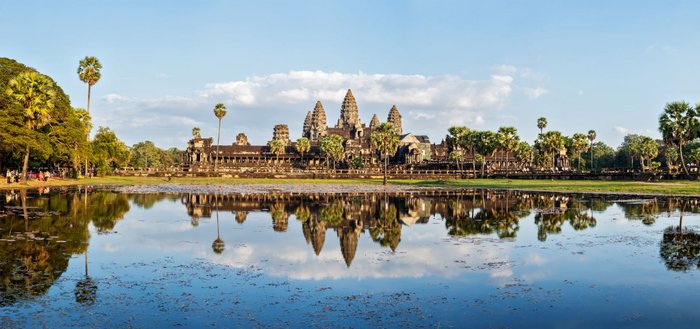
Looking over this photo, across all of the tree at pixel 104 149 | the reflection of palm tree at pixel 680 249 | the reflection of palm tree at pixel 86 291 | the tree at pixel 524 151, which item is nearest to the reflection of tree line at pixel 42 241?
the reflection of palm tree at pixel 86 291

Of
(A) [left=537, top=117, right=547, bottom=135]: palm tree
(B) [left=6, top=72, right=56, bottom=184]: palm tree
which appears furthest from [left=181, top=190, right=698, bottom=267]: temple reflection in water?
(A) [left=537, top=117, right=547, bottom=135]: palm tree

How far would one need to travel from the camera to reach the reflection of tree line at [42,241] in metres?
11.5

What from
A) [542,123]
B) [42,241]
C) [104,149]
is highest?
[542,123]

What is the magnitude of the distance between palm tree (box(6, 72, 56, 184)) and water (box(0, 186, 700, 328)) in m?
33.6

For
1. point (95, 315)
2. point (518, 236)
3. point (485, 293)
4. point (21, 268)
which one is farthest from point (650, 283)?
point (21, 268)

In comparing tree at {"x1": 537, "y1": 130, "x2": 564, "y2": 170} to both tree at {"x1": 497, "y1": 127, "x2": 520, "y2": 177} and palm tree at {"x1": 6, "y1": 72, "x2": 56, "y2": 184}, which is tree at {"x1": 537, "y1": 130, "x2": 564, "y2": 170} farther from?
palm tree at {"x1": 6, "y1": 72, "x2": 56, "y2": 184}

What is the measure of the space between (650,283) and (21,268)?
47.0 ft

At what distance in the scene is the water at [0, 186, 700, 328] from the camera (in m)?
9.86

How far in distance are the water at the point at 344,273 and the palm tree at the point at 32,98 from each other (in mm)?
33581

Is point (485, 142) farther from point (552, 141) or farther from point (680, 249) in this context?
point (680, 249)

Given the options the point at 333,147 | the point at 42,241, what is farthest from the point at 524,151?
the point at 42,241

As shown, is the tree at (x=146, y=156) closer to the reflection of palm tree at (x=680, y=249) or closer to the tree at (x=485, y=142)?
the tree at (x=485, y=142)

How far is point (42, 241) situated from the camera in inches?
690

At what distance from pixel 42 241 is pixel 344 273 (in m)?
10.1
